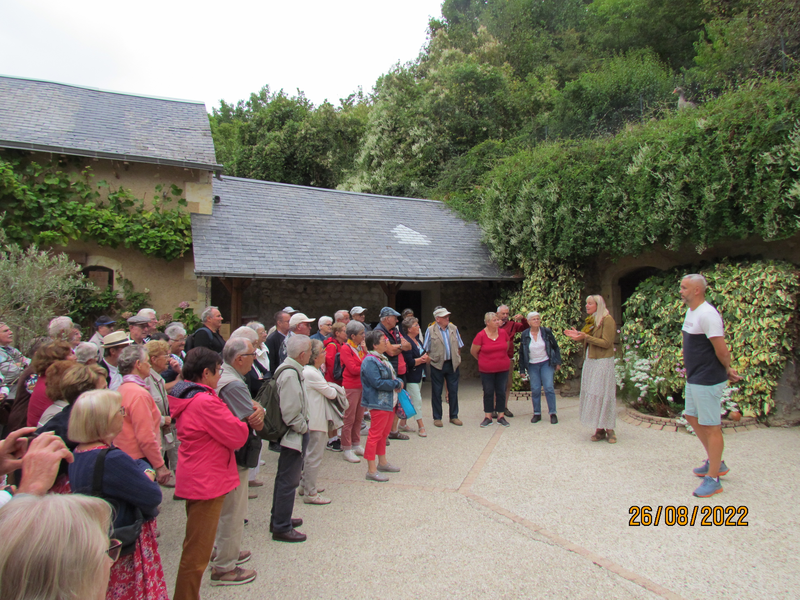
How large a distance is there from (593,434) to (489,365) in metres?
1.62

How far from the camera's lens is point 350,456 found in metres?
5.79

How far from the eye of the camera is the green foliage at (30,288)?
6820mm

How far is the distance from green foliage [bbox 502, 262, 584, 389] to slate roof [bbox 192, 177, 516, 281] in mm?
1007

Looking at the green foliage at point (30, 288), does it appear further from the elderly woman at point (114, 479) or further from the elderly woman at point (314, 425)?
the elderly woman at point (114, 479)

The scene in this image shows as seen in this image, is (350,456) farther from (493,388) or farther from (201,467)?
(201,467)

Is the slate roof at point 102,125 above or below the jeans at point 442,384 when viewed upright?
above

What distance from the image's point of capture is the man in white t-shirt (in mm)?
4242

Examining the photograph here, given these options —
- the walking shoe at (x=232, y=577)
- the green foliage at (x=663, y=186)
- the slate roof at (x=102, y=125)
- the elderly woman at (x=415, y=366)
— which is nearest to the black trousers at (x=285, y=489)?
the walking shoe at (x=232, y=577)

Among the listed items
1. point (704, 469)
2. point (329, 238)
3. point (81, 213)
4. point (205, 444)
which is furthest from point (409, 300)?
point (205, 444)

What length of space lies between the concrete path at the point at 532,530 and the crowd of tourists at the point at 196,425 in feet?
0.84

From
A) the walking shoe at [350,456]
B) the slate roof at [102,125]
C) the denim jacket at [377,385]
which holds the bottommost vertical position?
the walking shoe at [350,456]

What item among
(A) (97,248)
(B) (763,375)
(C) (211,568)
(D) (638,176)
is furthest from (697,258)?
(A) (97,248)

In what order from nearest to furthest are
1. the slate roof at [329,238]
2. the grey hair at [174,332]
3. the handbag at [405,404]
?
1. the grey hair at [174,332]
2. the handbag at [405,404]
3. the slate roof at [329,238]

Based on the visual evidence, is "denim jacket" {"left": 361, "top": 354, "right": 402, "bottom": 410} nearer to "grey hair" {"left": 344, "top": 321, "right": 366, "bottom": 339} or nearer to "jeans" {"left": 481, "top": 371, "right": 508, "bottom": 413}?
Result: "grey hair" {"left": 344, "top": 321, "right": 366, "bottom": 339}
